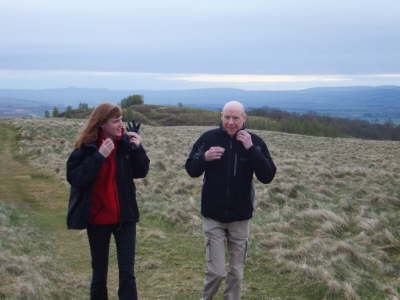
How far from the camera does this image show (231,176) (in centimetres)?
489

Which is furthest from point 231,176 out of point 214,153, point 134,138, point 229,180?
point 134,138

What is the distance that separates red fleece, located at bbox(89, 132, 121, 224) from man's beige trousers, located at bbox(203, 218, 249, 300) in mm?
1114

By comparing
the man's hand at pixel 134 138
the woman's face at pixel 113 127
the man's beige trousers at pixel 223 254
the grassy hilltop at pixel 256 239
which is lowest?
the grassy hilltop at pixel 256 239

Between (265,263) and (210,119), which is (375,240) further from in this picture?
(210,119)

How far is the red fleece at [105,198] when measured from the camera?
4352 mm

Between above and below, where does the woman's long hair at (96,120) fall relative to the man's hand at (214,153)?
above

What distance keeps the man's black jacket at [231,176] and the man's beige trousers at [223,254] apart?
0.14 metres

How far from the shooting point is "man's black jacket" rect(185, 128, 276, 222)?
488 centimetres

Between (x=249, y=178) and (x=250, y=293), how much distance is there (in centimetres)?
191

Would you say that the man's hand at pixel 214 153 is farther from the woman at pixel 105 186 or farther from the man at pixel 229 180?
the woman at pixel 105 186

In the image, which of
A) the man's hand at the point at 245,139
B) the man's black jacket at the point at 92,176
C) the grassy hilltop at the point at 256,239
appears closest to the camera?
the man's black jacket at the point at 92,176

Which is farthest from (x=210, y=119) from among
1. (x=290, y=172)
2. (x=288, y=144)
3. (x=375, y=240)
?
(x=375, y=240)

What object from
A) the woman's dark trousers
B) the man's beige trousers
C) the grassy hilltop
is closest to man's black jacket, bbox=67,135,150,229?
the woman's dark trousers

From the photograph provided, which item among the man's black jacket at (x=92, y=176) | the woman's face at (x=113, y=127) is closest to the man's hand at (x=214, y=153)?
the man's black jacket at (x=92, y=176)
